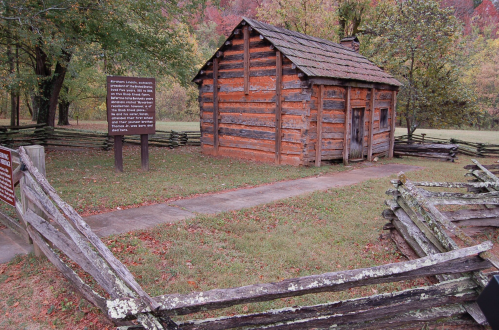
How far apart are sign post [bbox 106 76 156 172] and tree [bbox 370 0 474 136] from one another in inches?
569

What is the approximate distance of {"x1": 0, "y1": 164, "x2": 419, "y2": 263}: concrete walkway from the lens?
256 inches

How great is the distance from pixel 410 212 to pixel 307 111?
803cm

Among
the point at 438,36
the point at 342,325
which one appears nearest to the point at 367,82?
the point at 438,36

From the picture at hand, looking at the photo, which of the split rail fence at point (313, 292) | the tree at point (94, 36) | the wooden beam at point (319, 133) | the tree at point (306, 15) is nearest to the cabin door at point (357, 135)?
the wooden beam at point (319, 133)

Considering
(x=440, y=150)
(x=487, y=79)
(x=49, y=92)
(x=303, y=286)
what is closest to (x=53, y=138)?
(x=49, y=92)

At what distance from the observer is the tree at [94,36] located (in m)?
11.9

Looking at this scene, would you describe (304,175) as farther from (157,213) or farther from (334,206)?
(157,213)

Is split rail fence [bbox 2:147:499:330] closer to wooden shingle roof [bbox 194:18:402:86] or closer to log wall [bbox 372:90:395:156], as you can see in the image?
wooden shingle roof [bbox 194:18:402:86]

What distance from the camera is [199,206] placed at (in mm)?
8172

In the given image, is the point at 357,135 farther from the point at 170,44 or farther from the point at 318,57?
the point at 170,44

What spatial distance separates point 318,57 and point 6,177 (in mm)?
12333

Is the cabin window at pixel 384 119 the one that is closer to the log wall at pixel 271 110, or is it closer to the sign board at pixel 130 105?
the log wall at pixel 271 110

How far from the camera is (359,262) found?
546 centimetres

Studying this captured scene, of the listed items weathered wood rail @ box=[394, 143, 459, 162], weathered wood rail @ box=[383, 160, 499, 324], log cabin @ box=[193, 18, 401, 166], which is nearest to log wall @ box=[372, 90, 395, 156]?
log cabin @ box=[193, 18, 401, 166]
